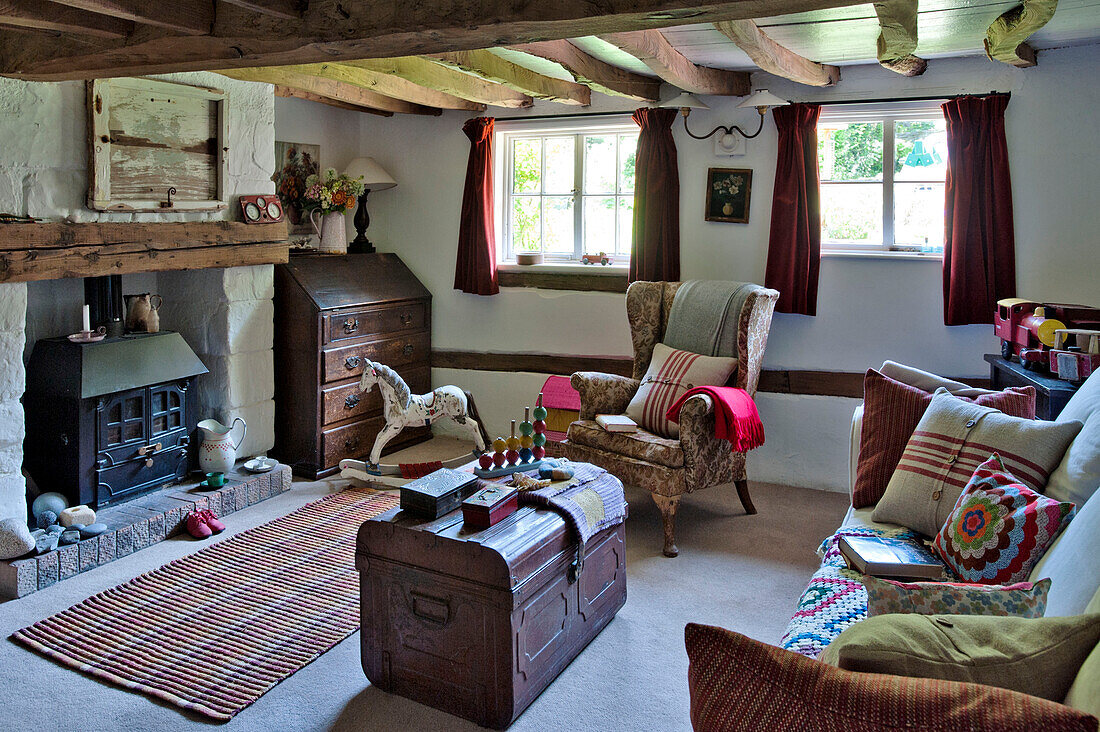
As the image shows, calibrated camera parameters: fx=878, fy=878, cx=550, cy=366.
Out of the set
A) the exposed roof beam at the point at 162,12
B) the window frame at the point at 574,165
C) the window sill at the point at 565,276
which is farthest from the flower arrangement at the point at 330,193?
the exposed roof beam at the point at 162,12

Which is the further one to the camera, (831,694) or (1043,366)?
(1043,366)

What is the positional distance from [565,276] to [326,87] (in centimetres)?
177

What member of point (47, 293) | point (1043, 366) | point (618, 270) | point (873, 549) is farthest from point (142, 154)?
point (1043, 366)

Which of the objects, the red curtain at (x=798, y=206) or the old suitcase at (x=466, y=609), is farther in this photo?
the red curtain at (x=798, y=206)

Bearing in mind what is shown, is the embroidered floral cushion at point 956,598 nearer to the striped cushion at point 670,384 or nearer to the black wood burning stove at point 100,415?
the striped cushion at point 670,384

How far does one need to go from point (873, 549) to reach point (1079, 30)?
281 cm

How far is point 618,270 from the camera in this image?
5309mm

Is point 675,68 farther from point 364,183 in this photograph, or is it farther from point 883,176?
point 364,183

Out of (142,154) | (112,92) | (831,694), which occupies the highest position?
(112,92)

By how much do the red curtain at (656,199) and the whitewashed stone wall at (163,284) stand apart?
2.05m

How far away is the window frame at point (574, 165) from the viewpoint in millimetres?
5348

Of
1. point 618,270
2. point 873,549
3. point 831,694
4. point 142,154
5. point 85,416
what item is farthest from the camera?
point 618,270

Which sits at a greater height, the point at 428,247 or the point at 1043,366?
the point at 428,247

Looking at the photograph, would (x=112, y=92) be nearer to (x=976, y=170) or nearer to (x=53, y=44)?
(x=53, y=44)
